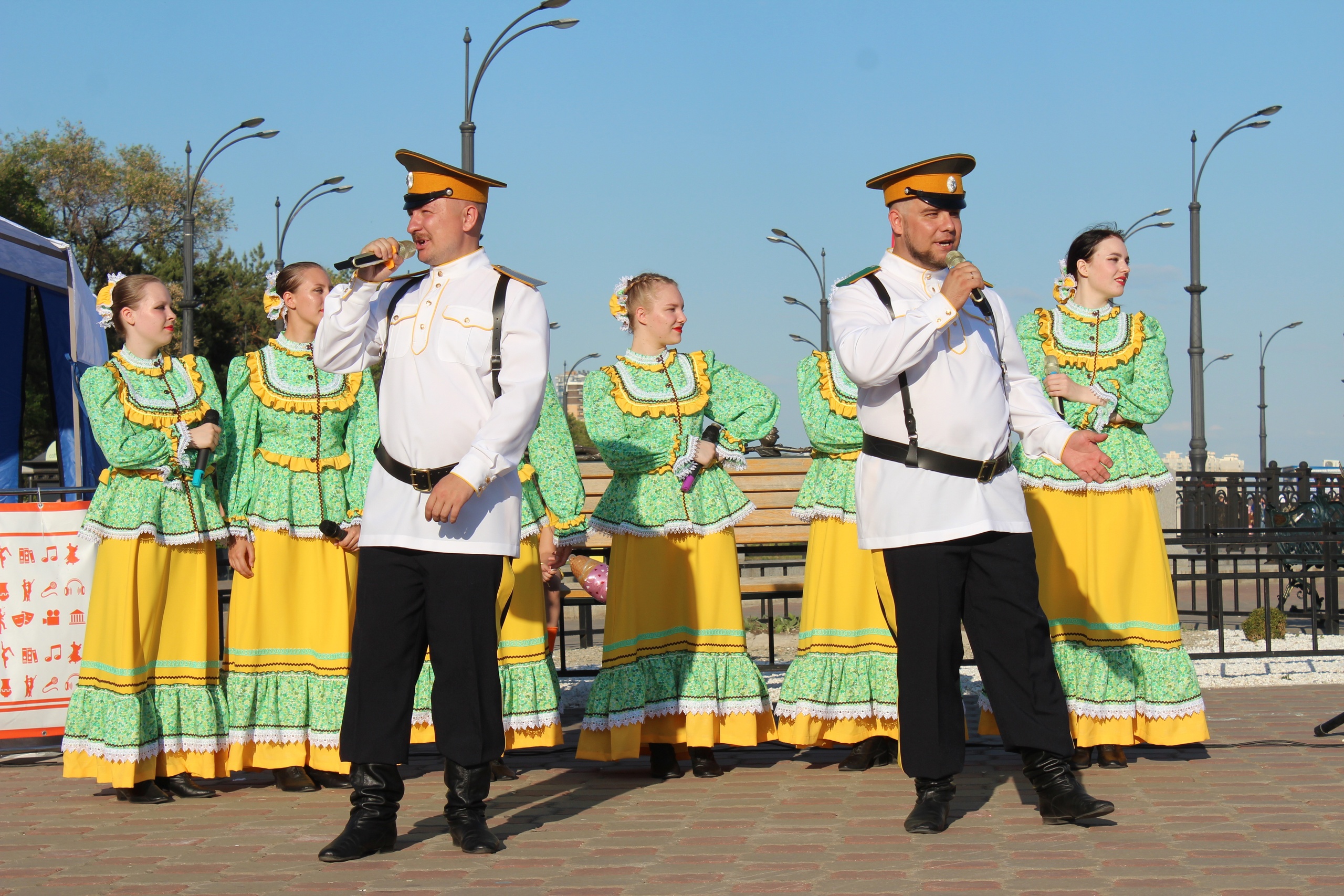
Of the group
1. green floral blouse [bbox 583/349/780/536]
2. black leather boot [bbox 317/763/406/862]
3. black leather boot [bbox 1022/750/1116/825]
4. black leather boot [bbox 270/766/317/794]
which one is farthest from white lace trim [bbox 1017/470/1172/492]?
black leather boot [bbox 270/766/317/794]

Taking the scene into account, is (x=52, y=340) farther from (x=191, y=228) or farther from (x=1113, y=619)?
(x=191, y=228)

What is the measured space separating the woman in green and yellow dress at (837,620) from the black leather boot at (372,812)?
2188 millimetres

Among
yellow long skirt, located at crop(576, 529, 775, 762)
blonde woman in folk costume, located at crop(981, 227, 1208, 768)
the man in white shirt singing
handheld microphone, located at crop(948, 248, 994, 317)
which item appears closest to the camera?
the man in white shirt singing

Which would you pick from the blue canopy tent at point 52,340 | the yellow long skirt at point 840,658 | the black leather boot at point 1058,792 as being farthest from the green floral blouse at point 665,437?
Result: the blue canopy tent at point 52,340

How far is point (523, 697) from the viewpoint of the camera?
6.40 meters

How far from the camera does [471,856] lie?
14.9 ft

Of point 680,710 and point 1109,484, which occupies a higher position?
point 1109,484

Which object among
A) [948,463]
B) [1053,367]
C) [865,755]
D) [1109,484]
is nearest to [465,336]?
[948,463]

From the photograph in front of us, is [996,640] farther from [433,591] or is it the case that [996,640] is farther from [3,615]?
[3,615]

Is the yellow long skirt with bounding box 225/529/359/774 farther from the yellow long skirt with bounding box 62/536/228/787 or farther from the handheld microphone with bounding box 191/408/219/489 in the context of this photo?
the handheld microphone with bounding box 191/408/219/489

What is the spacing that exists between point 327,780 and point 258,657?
2.08ft

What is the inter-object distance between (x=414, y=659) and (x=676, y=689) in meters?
1.80

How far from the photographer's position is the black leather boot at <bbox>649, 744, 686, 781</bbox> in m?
6.16

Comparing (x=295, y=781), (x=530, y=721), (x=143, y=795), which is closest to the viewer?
(x=143, y=795)
